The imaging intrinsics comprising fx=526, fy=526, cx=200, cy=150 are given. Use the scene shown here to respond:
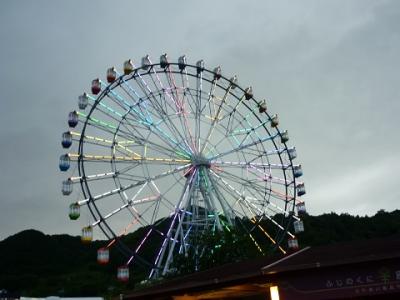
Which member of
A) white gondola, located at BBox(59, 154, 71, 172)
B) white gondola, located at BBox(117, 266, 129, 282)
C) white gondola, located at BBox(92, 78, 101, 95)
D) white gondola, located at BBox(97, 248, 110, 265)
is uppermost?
white gondola, located at BBox(92, 78, 101, 95)

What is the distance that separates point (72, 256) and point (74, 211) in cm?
4541

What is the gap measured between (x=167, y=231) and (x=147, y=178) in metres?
2.52

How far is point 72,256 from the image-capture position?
64375mm

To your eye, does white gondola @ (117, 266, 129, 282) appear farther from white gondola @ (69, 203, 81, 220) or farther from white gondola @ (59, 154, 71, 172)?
white gondola @ (59, 154, 71, 172)

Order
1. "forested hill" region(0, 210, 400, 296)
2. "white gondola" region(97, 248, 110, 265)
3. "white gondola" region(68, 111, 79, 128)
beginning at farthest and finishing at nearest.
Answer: "forested hill" region(0, 210, 400, 296) < "white gondola" region(68, 111, 79, 128) < "white gondola" region(97, 248, 110, 265)

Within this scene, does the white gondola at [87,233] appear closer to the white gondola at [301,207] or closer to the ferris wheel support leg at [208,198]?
the ferris wheel support leg at [208,198]

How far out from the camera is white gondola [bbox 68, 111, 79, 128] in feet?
76.2

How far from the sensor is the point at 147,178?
76.7ft

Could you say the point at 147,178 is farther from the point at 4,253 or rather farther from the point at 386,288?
the point at 4,253

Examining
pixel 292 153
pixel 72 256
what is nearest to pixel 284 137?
pixel 292 153

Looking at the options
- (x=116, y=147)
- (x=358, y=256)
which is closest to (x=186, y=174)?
(x=116, y=147)

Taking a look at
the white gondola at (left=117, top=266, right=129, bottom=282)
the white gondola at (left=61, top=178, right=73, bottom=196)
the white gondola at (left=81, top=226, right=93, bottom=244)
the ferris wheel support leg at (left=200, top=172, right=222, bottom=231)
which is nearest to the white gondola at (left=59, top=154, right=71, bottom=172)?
the white gondola at (left=61, top=178, right=73, bottom=196)

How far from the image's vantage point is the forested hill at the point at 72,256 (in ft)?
148

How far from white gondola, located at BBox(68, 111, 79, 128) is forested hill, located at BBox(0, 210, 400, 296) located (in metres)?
14.5
